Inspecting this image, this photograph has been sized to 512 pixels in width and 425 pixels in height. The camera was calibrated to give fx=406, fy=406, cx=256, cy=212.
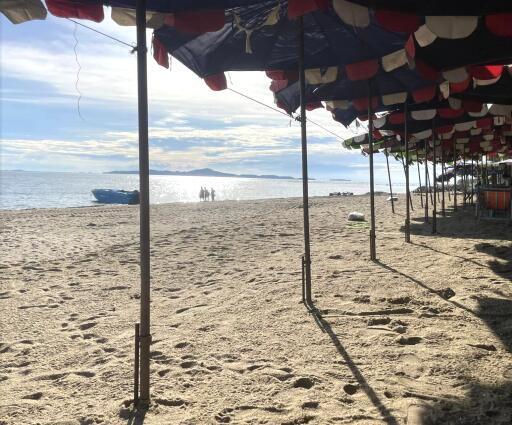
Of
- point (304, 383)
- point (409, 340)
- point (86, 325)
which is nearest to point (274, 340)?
point (304, 383)

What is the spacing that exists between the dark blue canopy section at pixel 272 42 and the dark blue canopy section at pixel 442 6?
110cm

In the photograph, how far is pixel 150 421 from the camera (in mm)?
2668

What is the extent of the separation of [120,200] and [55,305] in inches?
1704

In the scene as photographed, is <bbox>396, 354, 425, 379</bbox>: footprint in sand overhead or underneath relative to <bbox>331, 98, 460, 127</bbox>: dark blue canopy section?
underneath

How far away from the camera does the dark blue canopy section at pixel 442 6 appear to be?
3240 mm

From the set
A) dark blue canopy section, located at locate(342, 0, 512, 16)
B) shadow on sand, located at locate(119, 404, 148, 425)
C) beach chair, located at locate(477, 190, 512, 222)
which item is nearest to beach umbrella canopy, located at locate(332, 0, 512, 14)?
dark blue canopy section, located at locate(342, 0, 512, 16)

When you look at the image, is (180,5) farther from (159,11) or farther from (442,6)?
(442,6)

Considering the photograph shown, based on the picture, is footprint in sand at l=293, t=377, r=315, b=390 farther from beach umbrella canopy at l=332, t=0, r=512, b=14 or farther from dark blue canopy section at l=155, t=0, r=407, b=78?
dark blue canopy section at l=155, t=0, r=407, b=78

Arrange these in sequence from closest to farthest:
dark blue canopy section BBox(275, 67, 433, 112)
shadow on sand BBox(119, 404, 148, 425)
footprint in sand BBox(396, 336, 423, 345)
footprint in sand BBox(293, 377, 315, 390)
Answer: shadow on sand BBox(119, 404, 148, 425), footprint in sand BBox(293, 377, 315, 390), footprint in sand BBox(396, 336, 423, 345), dark blue canopy section BBox(275, 67, 433, 112)

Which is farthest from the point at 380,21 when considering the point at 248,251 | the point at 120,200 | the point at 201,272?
the point at 120,200

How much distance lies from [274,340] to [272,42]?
3607mm

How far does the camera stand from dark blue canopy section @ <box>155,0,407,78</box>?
14.7 feet

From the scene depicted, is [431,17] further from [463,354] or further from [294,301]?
[294,301]

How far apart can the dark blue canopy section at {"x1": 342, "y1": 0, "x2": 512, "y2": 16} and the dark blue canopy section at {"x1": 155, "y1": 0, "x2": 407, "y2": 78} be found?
1.10 m
